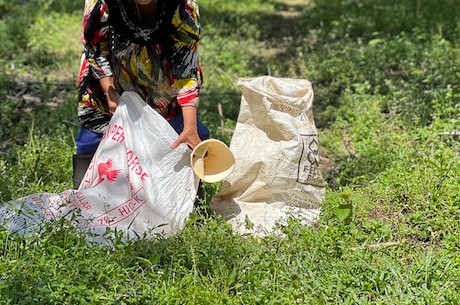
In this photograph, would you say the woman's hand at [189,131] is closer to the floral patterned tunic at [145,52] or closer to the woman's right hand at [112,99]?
the floral patterned tunic at [145,52]

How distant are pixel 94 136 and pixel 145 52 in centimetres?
60

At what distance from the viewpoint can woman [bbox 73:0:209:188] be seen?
3.86 meters

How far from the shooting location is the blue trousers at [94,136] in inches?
165

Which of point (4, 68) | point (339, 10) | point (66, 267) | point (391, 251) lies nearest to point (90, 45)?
point (66, 267)

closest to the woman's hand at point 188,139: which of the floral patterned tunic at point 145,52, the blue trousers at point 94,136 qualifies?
the floral patterned tunic at point 145,52

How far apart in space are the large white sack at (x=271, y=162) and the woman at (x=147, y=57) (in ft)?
0.93

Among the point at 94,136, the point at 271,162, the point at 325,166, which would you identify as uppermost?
the point at 94,136

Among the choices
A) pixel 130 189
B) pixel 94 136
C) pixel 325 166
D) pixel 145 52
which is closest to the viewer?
pixel 130 189

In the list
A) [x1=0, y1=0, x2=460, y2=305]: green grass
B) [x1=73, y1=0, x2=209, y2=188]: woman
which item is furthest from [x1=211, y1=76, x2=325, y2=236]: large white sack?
[x1=73, y1=0, x2=209, y2=188]: woman

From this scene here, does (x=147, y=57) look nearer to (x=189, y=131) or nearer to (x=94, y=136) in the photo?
(x=189, y=131)

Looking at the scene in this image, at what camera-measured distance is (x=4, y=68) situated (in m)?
6.78

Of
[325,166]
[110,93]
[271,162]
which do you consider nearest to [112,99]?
[110,93]

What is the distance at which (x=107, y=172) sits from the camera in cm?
386

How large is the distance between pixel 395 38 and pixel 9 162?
3877 mm
